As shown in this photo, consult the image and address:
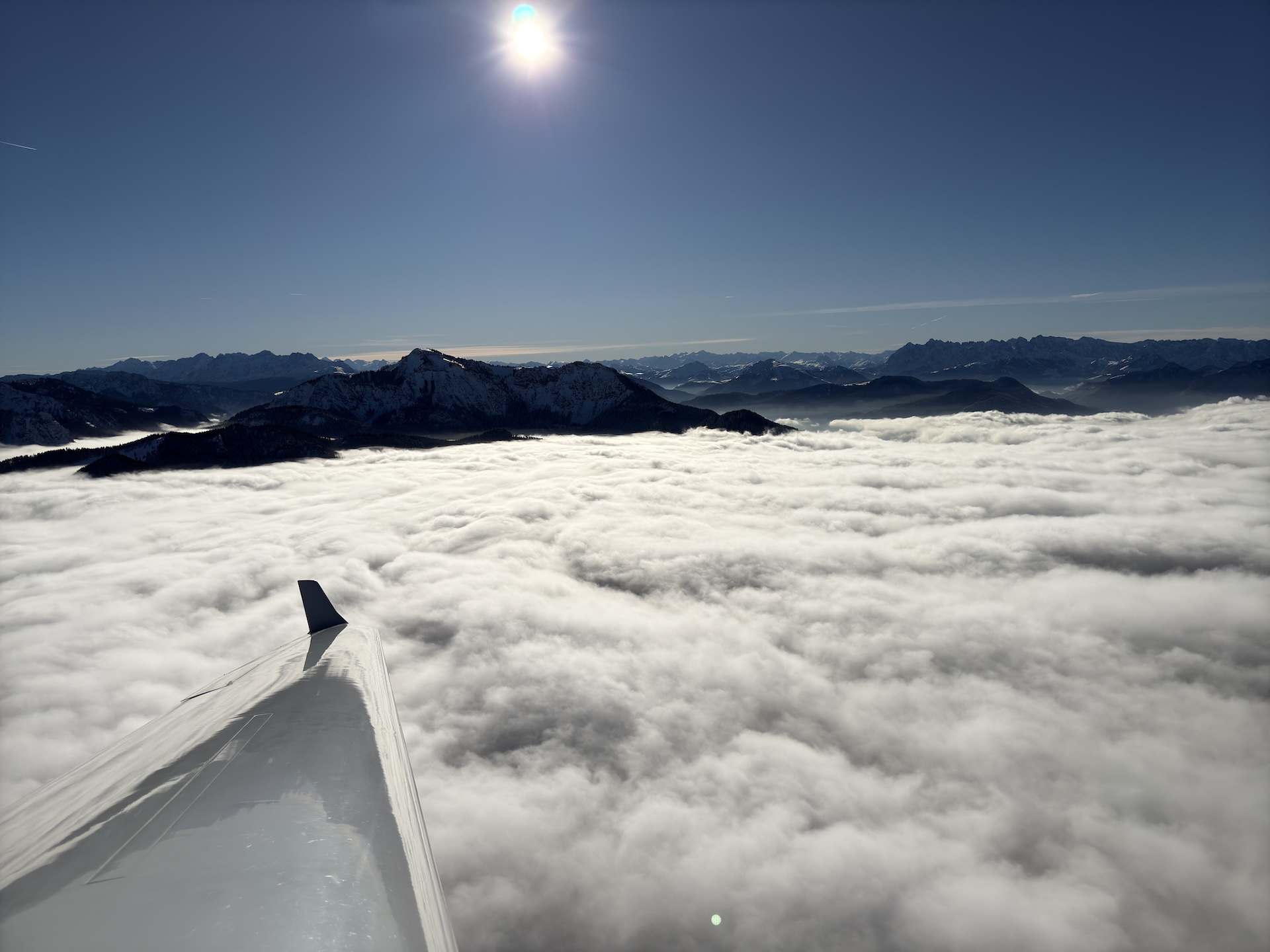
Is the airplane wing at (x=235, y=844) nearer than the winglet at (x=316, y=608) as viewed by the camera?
Yes

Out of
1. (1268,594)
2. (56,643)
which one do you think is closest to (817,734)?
(56,643)

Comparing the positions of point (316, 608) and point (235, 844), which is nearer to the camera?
point (235, 844)

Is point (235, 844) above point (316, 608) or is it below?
above

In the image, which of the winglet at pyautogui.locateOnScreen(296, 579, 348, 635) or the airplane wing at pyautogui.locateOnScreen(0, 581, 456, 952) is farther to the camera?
the winglet at pyautogui.locateOnScreen(296, 579, 348, 635)
